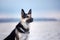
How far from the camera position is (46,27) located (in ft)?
6.48

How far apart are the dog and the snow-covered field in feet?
0.20

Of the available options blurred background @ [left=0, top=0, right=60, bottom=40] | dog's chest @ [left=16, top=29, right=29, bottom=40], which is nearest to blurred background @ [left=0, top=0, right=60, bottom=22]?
blurred background @ [left=0, top=0, right=60, bottom=40]

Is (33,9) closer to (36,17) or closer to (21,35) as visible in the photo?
(36,17)

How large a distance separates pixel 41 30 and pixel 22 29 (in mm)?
279

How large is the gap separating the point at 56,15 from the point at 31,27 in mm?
414

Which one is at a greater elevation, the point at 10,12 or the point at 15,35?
the point at 10,12

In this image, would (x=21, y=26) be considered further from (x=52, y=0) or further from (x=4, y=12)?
(x=52, y=0)

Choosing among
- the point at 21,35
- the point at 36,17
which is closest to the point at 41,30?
the point at 36,17

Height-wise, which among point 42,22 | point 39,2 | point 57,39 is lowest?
point 57,39

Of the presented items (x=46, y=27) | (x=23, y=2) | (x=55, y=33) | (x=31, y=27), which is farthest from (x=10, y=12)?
(x=55, y=33)

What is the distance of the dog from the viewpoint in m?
1.84

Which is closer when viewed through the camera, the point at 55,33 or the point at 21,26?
the point at 21,26

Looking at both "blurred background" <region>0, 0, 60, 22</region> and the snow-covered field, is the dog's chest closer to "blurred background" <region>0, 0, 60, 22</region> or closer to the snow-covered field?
the snow-covered field

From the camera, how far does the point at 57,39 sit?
6.55ft
